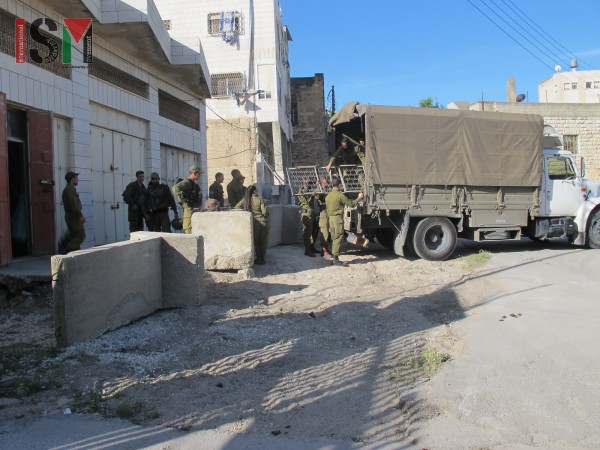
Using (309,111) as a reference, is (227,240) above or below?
below

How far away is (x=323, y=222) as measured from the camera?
10.4 metres

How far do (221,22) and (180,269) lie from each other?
855 inches

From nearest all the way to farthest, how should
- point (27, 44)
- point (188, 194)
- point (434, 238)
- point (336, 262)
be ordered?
point (27, 44) → point (188, 194) → point (336, 262) → point (434, 238)

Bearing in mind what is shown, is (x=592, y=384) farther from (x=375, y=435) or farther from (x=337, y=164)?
(x=337, y=164)

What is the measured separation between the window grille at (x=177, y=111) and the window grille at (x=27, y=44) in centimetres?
433

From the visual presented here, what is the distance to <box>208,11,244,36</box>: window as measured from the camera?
25.0 metres

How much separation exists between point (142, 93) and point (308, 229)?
5.24 m

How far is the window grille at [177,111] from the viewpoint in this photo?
13466 millimetres

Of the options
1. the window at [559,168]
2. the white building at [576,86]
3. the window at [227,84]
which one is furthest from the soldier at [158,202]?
the white building at [576,86]

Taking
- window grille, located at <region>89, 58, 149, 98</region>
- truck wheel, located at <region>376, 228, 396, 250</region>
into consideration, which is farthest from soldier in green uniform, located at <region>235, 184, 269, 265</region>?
window grille, located at <region>89, 58, 149, 98</region>

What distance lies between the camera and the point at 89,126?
9.70m

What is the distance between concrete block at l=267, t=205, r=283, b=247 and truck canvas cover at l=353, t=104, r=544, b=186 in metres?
2.33

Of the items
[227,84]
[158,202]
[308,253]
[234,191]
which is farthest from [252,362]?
[227,84]

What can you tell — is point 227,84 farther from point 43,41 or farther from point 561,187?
point 561,187
